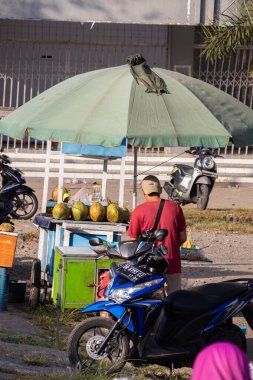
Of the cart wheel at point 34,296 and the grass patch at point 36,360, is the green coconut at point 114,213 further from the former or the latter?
the grass patch at point 36,360

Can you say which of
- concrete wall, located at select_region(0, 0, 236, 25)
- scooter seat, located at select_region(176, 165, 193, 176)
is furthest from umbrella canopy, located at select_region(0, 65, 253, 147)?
concrete wall, located at select_region(0, 0, 236, 25)

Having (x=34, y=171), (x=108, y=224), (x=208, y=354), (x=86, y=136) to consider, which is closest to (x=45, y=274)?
(x=108, y=224)

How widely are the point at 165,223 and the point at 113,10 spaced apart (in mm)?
12402

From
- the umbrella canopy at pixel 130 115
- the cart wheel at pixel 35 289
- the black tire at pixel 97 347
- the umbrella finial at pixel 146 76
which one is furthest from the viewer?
the cart wheel at pixel 35 289

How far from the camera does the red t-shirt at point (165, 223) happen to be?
8.51 meters

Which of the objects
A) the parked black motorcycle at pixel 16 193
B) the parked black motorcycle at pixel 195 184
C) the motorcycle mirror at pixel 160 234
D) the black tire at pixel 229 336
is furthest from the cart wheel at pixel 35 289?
the parked black motorcycle at pixel 195 184

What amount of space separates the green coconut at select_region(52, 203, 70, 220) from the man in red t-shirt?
5.59 feet

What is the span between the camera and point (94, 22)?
66.1 feet

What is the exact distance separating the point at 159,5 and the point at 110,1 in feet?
3.29

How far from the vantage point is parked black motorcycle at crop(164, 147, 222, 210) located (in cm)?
1620

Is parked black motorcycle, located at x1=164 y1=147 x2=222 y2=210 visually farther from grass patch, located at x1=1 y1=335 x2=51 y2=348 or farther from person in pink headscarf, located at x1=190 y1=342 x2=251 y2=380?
person in pink headscarf, located at x1=190 y1=342 x2=251 y2=380

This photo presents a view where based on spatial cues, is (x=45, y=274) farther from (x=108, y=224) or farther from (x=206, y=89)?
(x=206, y=89)

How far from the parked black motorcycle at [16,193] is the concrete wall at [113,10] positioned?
5.90m

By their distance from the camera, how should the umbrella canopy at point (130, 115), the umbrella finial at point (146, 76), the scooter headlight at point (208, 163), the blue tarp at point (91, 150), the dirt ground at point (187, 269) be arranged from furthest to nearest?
the scooter headlight at point (208, 163) → the blue tarp at point (91, 150) → the umbrella finial at point (146, 76) → the umbrella canopy at point (130, 115) → the dirt ground at point (187, 269)
